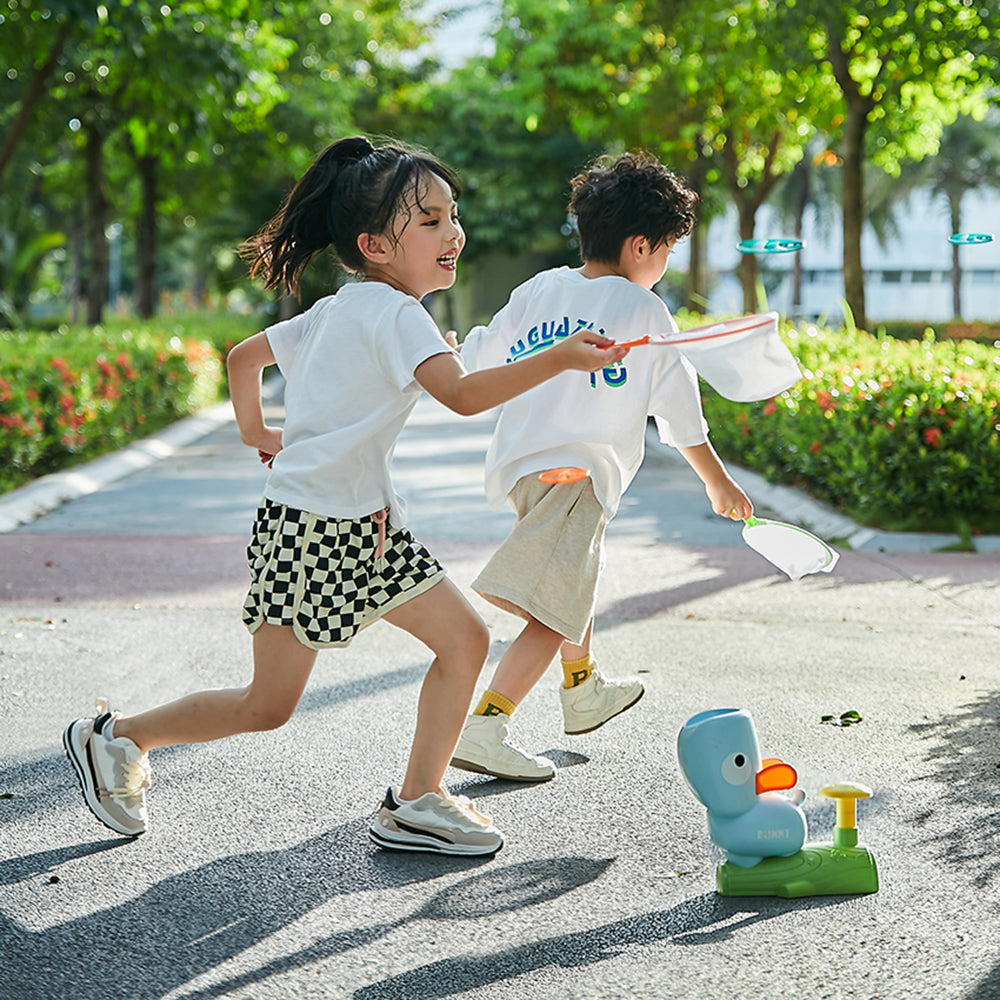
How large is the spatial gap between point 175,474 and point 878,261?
48306 millimetres

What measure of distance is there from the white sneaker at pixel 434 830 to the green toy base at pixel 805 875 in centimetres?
59

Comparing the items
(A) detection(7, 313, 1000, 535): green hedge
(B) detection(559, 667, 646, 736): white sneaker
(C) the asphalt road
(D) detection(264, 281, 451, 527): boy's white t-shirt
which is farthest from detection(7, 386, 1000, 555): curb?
(D) detection(264, 281, 451, 527): boy's white t-shirt

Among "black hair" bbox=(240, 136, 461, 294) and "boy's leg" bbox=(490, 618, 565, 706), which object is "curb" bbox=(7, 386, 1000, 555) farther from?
"black hair" bbox=(240, 136, 461, 294)

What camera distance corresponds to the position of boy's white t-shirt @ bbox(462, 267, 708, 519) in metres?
3.55

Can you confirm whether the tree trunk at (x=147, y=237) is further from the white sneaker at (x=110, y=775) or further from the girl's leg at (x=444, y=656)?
the girl's leg at (x=444, y=656)

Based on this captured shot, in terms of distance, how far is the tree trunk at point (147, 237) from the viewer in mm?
23406

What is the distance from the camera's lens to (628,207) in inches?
142

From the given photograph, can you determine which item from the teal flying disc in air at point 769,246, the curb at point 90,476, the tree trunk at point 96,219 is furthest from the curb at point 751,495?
the tree trunk at point 96,219

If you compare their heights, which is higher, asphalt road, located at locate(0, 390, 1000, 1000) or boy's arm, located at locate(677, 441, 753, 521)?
boy's arm, located at locate(677, 441, 753, 521)

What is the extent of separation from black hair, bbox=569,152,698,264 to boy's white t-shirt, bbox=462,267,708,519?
0.11 metres

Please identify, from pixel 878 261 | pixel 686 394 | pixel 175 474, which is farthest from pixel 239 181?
pixel 878 261

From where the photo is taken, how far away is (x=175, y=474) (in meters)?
11.6

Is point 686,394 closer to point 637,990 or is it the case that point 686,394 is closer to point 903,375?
point 637,990

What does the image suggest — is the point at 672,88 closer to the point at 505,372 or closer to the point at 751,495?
the point at 751,495
